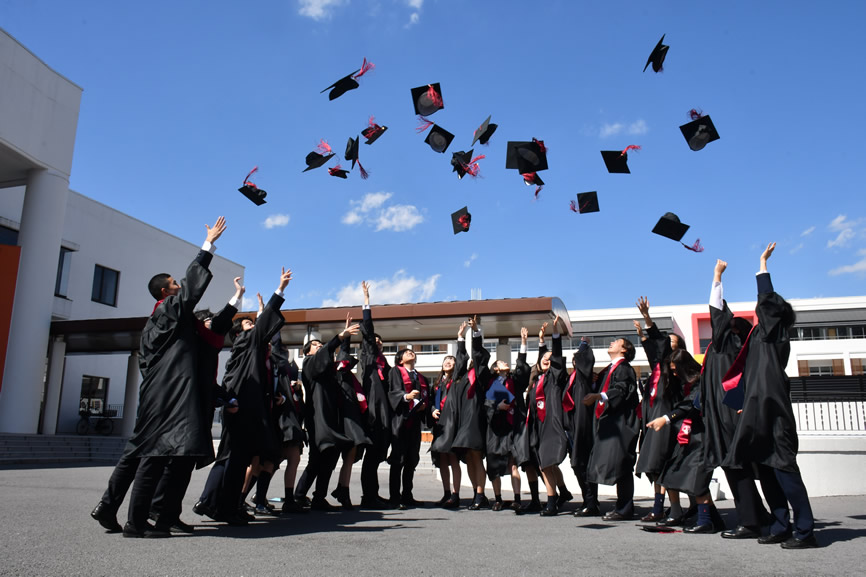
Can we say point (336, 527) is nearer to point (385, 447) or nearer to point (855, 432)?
point (385, 447)

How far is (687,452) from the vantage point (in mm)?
6164

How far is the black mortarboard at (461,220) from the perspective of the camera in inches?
409

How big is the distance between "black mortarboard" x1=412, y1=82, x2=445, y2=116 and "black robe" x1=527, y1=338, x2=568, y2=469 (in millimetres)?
3404

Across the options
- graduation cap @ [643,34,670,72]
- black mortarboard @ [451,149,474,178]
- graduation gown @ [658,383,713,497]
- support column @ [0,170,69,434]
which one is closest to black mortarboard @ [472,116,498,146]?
black mortarboard @ [451,149,474,178]

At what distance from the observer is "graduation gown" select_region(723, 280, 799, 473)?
5078 millimetres

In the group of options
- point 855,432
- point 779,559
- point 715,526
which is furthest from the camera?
point 855,432

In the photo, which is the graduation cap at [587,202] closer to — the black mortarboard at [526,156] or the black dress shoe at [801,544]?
the black mortarboard at [526,156]

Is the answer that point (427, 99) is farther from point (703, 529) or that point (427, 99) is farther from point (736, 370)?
point (703, 529)

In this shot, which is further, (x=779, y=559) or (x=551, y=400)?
(x=551, y=400)

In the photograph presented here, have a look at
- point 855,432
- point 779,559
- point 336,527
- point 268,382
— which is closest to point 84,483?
point 268,382

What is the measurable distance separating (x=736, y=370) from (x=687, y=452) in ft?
3.29

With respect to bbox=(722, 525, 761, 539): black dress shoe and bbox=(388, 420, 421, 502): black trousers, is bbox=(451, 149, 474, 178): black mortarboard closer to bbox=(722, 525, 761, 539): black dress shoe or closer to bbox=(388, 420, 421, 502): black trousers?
bbox=(388, 420, 421, 502): black trousers

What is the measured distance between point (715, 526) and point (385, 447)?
3649mm

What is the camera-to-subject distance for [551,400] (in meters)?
7.69
